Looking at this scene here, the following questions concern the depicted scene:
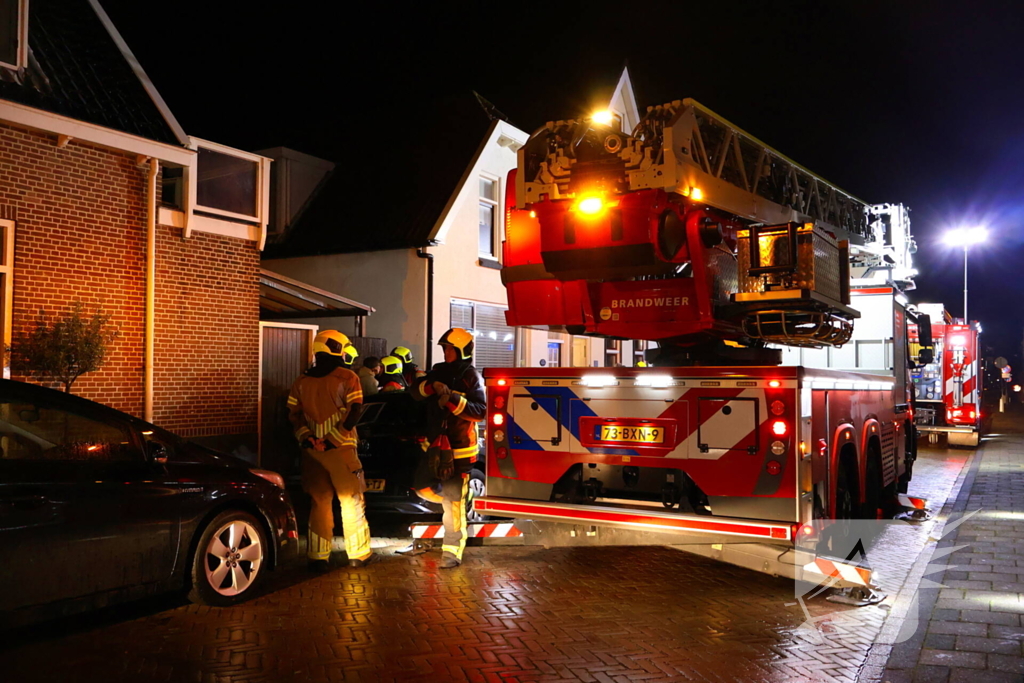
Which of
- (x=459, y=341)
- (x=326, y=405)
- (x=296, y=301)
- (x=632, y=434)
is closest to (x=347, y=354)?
(x=326, y=405)

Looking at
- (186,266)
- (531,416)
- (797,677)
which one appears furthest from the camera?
(186,266)

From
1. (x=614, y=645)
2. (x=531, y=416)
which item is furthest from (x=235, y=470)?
(x=614, y=645)

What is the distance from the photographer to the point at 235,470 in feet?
19.9

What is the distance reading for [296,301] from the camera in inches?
525

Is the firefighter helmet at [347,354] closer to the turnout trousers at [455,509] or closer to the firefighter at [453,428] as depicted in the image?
the firefighter at [453,428]

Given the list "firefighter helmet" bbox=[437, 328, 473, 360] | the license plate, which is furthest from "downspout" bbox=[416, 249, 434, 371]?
the license plate

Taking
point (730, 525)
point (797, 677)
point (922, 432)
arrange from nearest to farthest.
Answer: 1. point (797, 677)
2. point (730, 525)
3. point (922, 432)

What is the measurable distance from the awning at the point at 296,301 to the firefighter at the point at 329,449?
16.8 ft

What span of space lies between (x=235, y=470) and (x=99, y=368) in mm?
3829

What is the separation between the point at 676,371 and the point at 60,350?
5839 mm

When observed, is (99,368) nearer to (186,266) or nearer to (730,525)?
(186,266)

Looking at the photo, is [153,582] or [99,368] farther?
[99,368]

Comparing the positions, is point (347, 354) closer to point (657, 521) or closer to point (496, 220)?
point (657, 521)

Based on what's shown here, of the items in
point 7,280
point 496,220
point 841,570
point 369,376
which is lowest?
point 841,570
